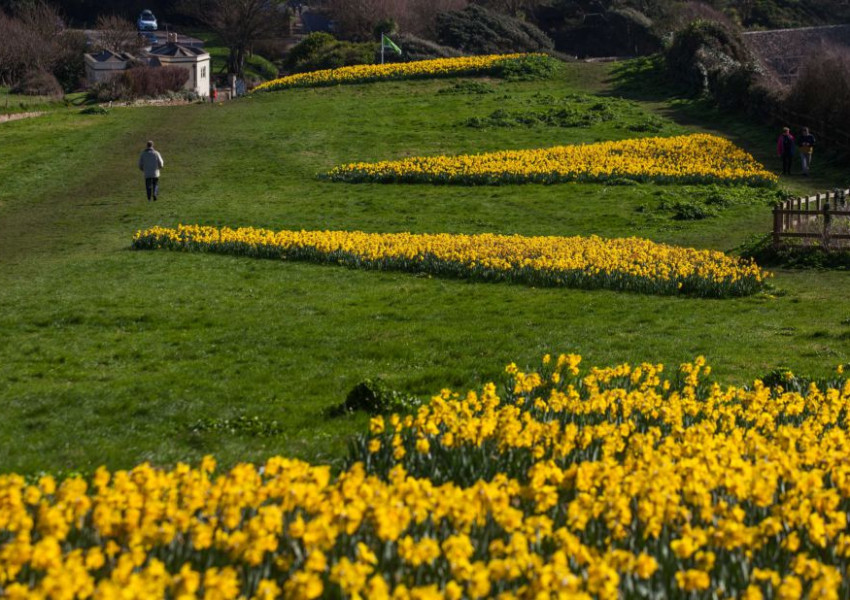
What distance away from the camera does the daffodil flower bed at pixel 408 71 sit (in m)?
64.1

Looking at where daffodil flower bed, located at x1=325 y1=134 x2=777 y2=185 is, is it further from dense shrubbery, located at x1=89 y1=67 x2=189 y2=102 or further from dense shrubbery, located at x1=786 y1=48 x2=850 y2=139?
dense shrubbery, located at x1=89 y1=67 x2=189 y2=102

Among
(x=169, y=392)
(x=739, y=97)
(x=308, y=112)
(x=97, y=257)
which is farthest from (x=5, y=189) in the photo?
(x=739, y=97)

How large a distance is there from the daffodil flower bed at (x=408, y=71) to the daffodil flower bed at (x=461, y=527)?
186ft

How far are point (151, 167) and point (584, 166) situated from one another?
1552 cm

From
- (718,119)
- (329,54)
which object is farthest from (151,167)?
(329,54)

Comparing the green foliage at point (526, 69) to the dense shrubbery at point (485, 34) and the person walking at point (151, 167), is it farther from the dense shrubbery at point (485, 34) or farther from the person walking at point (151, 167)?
the person walking at point (151, 167)

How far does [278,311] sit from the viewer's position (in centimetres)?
1848

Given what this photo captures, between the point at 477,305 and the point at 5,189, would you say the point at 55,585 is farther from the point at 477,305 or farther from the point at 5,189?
the point at 5,189

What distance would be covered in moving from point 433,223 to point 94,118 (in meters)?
28.5

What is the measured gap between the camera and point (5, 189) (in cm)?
3397

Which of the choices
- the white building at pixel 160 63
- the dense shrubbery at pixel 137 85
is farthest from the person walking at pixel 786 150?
the white building at pixel 160 63

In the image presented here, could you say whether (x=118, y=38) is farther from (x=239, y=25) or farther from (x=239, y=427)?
(x=239, y=427)

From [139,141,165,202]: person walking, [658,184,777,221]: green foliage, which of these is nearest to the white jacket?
[139,141,165,202]: person walking

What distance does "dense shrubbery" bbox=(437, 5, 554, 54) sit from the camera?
79375 millimetres
